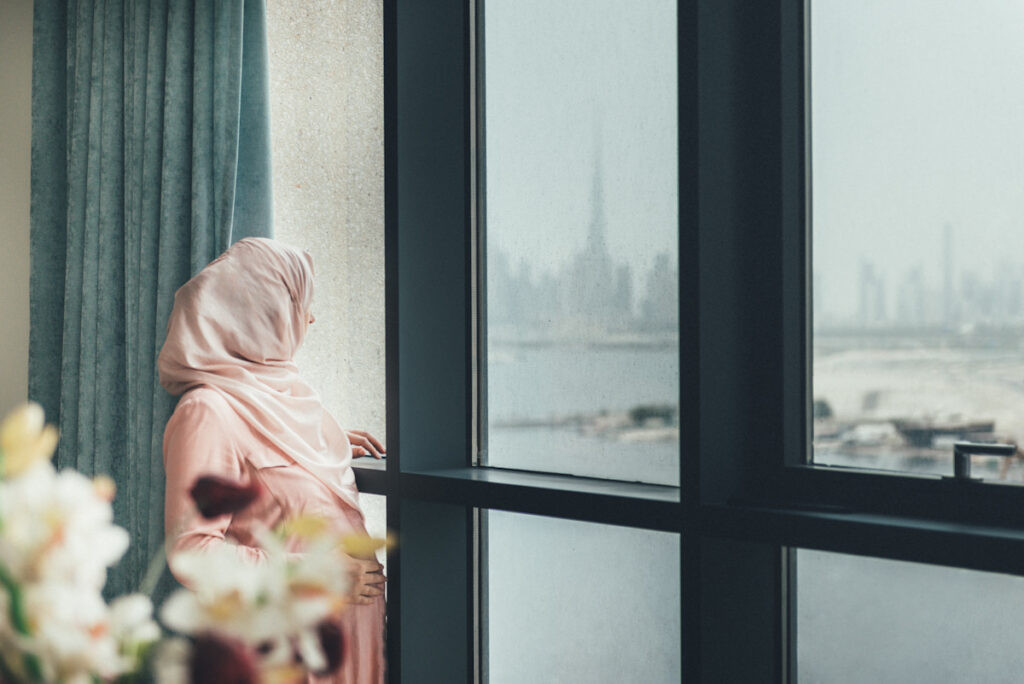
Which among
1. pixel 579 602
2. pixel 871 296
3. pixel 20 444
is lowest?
pixel 579 602

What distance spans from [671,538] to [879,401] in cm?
46

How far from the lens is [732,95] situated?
144cm

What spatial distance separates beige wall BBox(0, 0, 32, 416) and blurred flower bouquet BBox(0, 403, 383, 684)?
2521mm

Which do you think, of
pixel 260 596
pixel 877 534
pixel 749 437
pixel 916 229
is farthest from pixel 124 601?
pixel 916 229

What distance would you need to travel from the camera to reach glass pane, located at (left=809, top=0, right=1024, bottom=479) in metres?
1.27

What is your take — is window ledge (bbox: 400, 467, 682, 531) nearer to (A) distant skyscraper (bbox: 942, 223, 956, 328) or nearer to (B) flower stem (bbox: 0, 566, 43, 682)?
(A) distant skyscraper (bbox: 942, 223, 956, 328)

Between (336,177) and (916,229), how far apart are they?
4.36 ft

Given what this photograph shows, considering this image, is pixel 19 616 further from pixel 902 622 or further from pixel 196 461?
pixel 902 622

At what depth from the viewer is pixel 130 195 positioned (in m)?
2.26

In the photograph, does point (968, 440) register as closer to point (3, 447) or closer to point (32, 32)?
point (3, 447)

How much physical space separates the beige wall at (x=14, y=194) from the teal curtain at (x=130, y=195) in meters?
0.25

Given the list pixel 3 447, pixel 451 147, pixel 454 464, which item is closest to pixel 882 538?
pixel 454 464

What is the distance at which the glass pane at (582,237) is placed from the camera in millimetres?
1628

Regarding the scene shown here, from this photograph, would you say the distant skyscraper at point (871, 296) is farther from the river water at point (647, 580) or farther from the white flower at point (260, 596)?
the white flower at point (260, 596)
